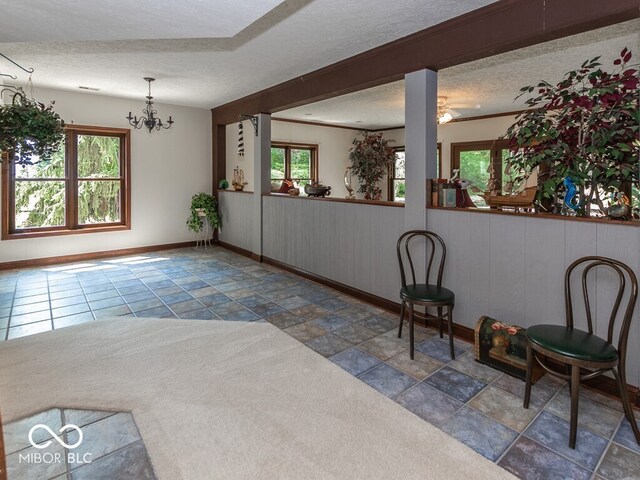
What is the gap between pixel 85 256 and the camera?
617 cm

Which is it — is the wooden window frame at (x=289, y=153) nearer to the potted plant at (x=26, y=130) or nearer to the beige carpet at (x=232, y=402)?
the potted plant at (x=26, y=130)

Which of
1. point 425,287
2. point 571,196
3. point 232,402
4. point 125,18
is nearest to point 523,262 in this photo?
point 571,196

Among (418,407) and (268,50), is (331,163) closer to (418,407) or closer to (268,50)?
(268,50)

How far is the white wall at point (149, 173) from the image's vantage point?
227 inches

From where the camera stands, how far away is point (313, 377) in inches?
101

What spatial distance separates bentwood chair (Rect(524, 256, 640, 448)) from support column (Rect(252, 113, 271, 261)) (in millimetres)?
4368

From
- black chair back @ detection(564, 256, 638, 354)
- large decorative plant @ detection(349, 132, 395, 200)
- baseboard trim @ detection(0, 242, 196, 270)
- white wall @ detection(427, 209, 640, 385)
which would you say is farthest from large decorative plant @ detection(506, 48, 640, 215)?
baseboard trim @ detection(0, 242, 196, 270)

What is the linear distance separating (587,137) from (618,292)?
99cm

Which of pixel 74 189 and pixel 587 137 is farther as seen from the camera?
pixel 74 189

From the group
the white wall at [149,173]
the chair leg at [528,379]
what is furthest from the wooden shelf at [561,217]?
the white wall at [149,173]

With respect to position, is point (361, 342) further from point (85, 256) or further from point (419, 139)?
point (85, 256)

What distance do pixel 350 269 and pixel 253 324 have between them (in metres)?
1.37

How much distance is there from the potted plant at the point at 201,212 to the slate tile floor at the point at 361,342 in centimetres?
100

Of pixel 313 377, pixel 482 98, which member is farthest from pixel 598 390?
pixel 482 98
